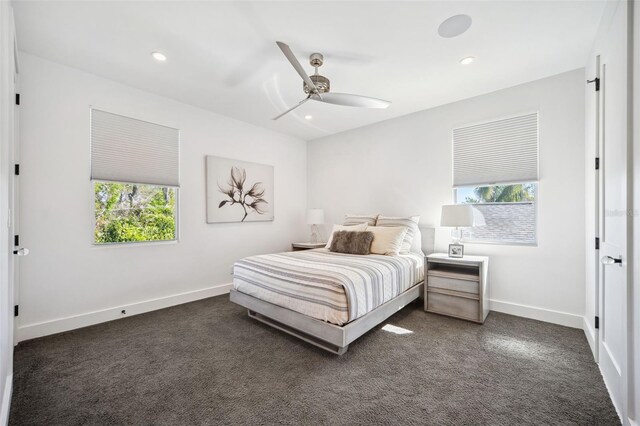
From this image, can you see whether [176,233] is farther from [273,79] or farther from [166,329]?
[273,79]

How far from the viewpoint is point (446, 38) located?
2.40 m

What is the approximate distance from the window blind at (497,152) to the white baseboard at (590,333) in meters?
1.58

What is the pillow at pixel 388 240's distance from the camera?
351 cm

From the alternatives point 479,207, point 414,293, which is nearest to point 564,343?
point 414,293

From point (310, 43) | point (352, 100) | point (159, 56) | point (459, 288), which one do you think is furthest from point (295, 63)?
point (459, 288)

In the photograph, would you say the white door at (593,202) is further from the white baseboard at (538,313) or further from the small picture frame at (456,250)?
the small picture frame at (456,250)

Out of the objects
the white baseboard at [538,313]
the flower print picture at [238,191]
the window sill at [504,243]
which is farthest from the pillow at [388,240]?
the flower print picture at [238,191]

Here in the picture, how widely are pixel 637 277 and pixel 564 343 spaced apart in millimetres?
1534

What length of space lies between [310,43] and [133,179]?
271cm

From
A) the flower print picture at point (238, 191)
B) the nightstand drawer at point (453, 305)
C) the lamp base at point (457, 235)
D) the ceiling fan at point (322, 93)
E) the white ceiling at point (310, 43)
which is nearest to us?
the white ceiling at point (310, 43)

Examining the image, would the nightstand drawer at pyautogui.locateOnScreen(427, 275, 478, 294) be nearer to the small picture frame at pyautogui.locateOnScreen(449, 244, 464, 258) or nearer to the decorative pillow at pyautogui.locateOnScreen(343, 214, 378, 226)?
the small picture frame at pyautogui.locateOnScreen(449, 244, 464, 258)

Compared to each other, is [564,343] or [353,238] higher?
[353,238]

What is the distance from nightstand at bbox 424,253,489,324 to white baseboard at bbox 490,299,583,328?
0.27m

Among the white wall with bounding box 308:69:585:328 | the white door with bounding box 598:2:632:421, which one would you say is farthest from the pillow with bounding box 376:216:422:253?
the white door with bounding box 598:2:632:421
